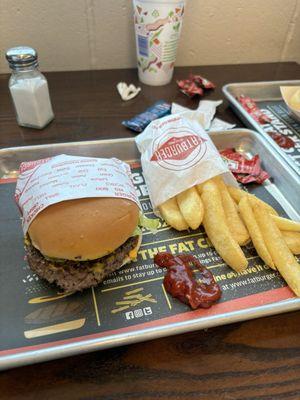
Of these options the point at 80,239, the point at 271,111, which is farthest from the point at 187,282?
the point at 271,111

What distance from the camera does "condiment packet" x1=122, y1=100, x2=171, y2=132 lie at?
52.2 inches

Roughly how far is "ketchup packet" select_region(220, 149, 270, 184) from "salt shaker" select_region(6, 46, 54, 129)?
0.80 metres

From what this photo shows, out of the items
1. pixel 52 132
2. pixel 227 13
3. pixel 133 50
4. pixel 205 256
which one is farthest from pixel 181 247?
pixel 227 13

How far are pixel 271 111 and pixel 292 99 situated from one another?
0.13m

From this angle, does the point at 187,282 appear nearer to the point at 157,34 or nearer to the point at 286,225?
the point at 286,225

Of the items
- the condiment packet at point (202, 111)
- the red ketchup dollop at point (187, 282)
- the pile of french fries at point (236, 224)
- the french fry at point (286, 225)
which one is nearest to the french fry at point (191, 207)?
the pile of french fries at point (236, 224)

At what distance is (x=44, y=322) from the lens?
2.41 ft

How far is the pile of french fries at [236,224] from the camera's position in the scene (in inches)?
32.8

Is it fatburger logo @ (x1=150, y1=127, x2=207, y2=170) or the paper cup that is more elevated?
the paper cup

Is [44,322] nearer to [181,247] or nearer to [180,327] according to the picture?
[180,327]

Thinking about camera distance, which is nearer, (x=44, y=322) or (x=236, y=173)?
(x=44, y=322)

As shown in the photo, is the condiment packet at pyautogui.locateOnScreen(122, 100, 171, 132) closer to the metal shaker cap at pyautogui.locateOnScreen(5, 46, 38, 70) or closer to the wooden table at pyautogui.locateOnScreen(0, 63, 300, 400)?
the metal shaker cap at pyautogui.locateOnScreen(5, 46, 38, 70)

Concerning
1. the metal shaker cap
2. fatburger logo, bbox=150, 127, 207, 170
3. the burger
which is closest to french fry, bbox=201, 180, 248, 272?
fatburger logo, bbox=150, 127, 207, 170

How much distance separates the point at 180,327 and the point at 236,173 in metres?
0.68
